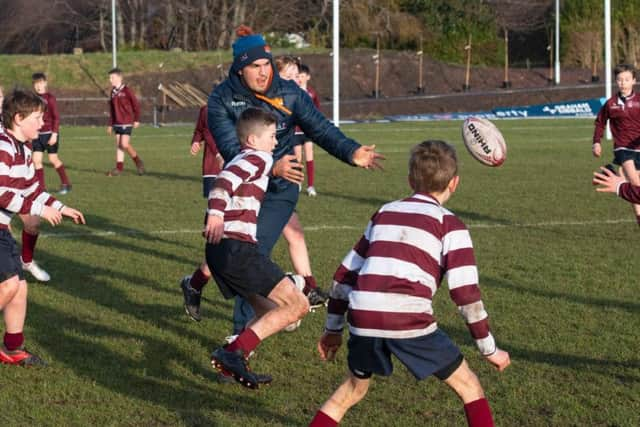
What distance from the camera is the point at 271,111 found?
7.02 metres

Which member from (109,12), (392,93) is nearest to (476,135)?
(392,93)

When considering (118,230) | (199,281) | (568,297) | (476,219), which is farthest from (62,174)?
(568,297)

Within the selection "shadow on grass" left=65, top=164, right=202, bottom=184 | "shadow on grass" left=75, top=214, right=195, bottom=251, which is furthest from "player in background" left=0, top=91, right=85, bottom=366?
"shadow on grass" left=65, top=164, right=202, bottom=184

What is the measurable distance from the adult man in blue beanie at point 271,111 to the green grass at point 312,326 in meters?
0.84

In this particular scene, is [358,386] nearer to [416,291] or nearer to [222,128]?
[416,291]

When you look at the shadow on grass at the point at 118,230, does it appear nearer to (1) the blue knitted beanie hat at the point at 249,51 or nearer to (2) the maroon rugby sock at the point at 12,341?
(2) the maroon rugby sock at the point at 12,341

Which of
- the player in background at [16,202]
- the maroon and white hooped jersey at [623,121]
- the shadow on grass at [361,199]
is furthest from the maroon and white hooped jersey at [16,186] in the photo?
the shadow on grass at [361,199]

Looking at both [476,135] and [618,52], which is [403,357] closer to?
[476,135]

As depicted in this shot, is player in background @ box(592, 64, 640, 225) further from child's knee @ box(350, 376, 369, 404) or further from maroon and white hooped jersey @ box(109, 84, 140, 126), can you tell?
maroon and white hooped jersey @ box(109, 84, 140, 126)

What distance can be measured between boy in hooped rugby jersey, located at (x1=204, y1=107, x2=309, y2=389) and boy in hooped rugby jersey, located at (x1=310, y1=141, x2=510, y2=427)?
134cm

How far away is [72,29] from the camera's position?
231 feet

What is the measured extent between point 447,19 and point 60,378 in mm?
58179

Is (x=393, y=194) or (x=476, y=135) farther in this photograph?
(x=393, y=194)

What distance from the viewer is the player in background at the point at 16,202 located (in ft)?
22.4
